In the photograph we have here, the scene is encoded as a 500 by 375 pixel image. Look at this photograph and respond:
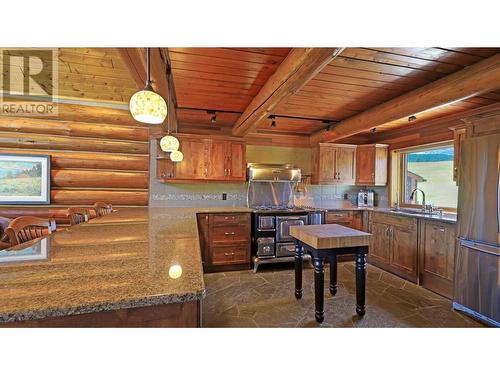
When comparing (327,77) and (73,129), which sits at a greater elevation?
(327,77)

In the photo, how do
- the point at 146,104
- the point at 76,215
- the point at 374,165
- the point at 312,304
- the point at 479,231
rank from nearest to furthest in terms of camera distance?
the point at 146,104
the point at 479,231
the point at 312,304
the point at 76,215
the point at 374,165

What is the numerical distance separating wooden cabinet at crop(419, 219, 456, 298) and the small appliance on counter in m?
1.66

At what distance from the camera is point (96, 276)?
925mm

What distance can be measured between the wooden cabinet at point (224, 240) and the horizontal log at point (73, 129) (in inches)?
78.8

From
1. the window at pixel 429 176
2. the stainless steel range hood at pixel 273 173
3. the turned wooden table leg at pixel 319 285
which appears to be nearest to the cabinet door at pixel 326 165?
the stainless steel range hood at pixel 273 173

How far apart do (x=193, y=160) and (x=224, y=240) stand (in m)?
1.49

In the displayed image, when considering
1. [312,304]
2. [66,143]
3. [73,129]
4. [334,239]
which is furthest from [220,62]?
[66,143]

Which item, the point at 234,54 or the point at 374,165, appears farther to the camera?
the point at 374,165

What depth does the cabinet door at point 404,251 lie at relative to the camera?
10.1 feet

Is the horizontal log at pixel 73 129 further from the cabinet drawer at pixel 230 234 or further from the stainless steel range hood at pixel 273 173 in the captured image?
the cabinet drawer at pixel 230 234

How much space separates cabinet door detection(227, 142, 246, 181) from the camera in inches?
154

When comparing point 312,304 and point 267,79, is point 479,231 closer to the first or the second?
point 312,304
